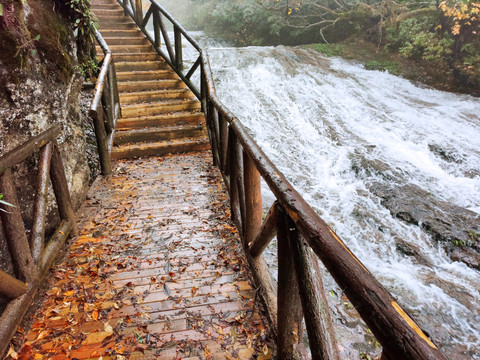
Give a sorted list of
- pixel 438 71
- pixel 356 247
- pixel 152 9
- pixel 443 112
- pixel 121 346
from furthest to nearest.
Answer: pixel 438 71
pixel 443 112
pixel 152 9
pixel 356 247
pixel 121 346

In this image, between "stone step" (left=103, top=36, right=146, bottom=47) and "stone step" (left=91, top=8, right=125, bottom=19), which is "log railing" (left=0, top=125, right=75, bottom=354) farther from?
"stone step" (left=91, top=8, right=125, bottom=19)

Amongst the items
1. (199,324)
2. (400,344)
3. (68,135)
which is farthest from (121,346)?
(68,135)

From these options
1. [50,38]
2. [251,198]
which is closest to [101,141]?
[50,38]

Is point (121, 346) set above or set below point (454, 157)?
above

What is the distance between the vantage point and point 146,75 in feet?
24.2

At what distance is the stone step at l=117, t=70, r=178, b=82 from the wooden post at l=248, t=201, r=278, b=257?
6126 mm

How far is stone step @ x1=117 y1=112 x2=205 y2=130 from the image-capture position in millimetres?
6192

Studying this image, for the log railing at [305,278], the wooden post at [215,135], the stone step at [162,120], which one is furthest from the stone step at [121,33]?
the log railing at [305,278]

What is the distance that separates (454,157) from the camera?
6.77m

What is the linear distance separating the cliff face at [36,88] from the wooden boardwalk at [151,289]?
528 millimetres

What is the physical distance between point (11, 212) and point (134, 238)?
1.39m

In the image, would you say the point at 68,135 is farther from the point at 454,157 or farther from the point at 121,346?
the point at 454,157

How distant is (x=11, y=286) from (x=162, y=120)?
4779 mm

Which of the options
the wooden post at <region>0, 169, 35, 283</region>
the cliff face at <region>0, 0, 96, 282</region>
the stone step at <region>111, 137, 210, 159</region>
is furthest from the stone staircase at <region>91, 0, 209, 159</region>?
the wooden post at <region>0, 169, 35, 283</region>
